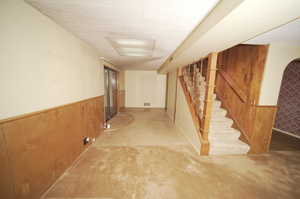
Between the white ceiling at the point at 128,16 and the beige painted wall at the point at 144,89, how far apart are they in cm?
445

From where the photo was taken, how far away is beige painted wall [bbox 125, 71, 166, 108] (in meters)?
6.22

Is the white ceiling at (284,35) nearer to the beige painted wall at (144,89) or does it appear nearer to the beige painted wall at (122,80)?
the beige painted wall at (144,89)

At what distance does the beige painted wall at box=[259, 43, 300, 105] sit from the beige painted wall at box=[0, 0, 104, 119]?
357cm

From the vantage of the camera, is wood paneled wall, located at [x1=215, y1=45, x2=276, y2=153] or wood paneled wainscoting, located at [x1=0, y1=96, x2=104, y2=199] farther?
wood paneled wall, located at [x1=215, y1=45, x2=276, y2=153]

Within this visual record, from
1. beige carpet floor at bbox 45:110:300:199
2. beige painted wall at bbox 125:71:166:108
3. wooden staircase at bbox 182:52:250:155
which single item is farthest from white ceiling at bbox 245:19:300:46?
beige painted wall at bbox 125:71:166:108

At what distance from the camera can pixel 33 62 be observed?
3.84 ft

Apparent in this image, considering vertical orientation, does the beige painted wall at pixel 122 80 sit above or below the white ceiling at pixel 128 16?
below

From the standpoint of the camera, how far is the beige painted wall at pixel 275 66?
2.03 m

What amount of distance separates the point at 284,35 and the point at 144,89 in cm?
526

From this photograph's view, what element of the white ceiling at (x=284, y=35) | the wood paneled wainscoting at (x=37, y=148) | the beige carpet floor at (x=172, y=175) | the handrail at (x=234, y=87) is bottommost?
the beige carpet floor at (x=172, y=175)

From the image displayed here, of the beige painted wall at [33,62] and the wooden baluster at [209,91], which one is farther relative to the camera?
the wooden baluster at [209,91]

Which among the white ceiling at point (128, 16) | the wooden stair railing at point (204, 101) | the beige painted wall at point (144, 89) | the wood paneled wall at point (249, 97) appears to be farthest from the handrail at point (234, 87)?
the beige painted wall at point (144, 89)

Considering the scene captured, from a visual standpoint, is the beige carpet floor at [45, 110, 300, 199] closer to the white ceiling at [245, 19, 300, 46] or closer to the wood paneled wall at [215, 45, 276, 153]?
the wood paneled wall at [215, 45, 276, 153]

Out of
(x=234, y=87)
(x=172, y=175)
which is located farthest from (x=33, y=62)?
(x=234, y=87)
